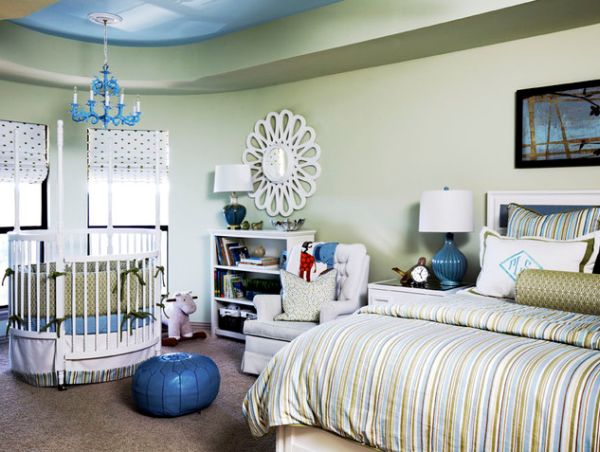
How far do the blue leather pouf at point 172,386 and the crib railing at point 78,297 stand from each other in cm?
76

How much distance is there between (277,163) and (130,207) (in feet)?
5.43

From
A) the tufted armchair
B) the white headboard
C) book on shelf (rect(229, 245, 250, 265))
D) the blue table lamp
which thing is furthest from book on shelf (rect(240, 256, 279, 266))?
the white headboard

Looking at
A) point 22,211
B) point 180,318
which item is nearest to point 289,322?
point 180,318

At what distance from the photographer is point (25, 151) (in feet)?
16.4

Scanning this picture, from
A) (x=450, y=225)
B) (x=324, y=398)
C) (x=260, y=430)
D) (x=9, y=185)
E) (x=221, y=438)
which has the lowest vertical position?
(x=221, y=438)

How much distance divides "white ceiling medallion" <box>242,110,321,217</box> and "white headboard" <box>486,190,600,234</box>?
1540 millimetres

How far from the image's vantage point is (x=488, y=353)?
1.77 metres

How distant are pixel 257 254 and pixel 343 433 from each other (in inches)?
119

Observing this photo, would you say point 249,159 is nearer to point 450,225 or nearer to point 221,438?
point 450,225

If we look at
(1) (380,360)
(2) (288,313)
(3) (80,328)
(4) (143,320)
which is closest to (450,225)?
(2) (288,313)

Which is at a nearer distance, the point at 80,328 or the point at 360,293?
the point at 80,328

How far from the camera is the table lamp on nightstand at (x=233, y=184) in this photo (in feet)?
15.9

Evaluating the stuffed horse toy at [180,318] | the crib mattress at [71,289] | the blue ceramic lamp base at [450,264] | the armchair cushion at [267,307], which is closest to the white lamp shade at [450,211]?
the blue ceramic lamp base at [450,264]

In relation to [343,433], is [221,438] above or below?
below
